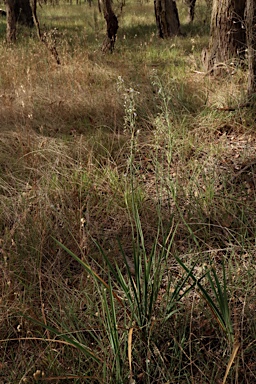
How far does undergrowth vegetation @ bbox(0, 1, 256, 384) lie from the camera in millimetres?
1789

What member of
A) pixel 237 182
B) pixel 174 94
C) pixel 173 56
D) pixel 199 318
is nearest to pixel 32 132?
pixel 174 94

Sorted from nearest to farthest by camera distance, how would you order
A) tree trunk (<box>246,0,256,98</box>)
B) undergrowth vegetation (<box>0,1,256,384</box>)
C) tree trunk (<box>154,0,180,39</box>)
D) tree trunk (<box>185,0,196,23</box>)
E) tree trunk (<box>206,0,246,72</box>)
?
undergrowth vegetation (<box>0,1,256,384</box>)
tree trunk (<box>246,0,256,98</box>)
tree trunk (<box>206,0,246,72</box>)
tree trunk (<box>154,0,180,39</box>)
tree trunk (<box>185,0,196,23</box>)

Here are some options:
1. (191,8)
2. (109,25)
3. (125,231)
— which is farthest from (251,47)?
(191,8)

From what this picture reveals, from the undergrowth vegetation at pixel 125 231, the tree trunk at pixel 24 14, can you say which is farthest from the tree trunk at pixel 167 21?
the tree trunk at pixel 24 14

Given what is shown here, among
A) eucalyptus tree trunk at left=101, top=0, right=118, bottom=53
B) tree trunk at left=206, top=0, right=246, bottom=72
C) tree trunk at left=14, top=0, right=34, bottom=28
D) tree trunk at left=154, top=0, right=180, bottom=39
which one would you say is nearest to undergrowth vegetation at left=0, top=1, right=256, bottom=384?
tree trunk at left=206, top=0, right=246, bottom=72

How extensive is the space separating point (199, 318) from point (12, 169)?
2026 mm

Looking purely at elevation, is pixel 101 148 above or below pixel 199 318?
above

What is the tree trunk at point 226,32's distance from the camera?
496 centimetres

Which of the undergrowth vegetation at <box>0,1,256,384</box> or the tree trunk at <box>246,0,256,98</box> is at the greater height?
the tree trunk at <box>246,0,256,98</box>

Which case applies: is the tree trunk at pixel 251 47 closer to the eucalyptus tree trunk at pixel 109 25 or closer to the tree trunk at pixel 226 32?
the tree trunk at pixel 226 32

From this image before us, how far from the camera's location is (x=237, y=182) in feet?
10.6

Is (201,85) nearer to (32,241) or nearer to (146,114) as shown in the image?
(146,114)

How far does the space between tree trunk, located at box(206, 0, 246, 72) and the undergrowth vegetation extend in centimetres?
33

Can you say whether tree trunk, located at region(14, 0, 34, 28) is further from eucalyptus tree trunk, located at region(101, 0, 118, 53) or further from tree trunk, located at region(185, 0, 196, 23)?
eucalyptus tree trunk, located at region(101, 0, 118, 53)
